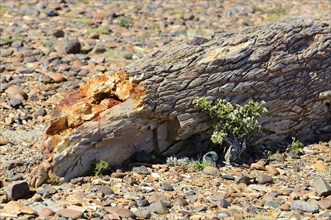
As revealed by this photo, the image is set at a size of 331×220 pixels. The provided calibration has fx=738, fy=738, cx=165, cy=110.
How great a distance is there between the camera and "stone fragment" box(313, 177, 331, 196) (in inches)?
300

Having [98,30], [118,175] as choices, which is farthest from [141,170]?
[98,30]

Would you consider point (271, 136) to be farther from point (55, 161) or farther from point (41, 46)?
point (41, 46)

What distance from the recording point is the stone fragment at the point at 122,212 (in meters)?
6.90

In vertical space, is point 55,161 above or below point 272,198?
above

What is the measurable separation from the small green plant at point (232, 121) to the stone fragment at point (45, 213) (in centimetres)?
229

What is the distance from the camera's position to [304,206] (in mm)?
7340

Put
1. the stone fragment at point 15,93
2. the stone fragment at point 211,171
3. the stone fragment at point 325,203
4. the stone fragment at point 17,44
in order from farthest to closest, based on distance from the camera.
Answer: the stone fragment at point 17,44, the stone fragment at point 15,93, the stone fragment at point 211,171, the stone fragment at point 325,203

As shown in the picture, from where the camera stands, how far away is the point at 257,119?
885 centimetres

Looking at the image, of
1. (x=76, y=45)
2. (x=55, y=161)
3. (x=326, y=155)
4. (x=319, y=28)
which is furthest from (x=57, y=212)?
(x=76, y=45)

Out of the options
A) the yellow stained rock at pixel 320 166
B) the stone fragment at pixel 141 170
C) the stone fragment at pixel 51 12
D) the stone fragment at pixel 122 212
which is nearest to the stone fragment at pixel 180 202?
the stone fragment at pixel 122 212

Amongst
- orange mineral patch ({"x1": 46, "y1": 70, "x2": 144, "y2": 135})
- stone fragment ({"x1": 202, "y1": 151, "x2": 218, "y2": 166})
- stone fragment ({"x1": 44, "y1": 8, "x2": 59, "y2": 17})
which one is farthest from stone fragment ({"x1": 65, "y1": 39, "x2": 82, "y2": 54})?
stone fragment ({"x1": 202, "y1": 151, "x2": 218, "y2": 166})

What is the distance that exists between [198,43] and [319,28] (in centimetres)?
168

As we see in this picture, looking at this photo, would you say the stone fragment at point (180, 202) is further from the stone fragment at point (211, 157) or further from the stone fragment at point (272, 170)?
the stone fragment at point (272, 170)

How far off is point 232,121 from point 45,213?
2606 mm
